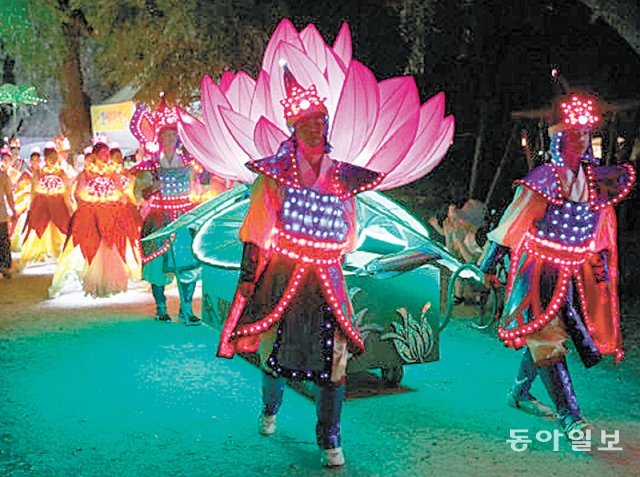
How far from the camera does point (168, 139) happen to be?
792 centimetres

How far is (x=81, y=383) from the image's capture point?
19.4 ft

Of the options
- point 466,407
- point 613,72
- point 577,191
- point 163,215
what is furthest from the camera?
point 613,72

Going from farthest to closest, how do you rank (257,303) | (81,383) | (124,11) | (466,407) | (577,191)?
(124,11)
(81,383)
(466,407)
(577,191)
(257,303)

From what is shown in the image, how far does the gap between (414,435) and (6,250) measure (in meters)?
8.38

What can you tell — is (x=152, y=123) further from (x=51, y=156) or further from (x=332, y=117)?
(x=51, y=156)

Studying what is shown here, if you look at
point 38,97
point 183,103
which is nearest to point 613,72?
point 183,103

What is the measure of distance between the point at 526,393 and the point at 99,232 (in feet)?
19.3

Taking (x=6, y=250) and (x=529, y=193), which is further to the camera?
(x=6, y=250)

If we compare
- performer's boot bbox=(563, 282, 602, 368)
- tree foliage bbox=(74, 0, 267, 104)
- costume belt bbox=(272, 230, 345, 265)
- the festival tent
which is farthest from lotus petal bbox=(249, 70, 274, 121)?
the festival tent

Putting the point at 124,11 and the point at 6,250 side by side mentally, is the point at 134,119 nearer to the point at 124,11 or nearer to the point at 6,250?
the point at 124,11

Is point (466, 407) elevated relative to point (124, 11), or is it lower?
lower

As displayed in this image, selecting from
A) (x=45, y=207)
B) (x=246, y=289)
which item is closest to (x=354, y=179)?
(x=246, y=289)

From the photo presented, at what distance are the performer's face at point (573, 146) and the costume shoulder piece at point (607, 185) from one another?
10 centimetres

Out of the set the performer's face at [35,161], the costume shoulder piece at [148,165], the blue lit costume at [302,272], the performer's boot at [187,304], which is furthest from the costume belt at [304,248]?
the performer's face at [35,161]
